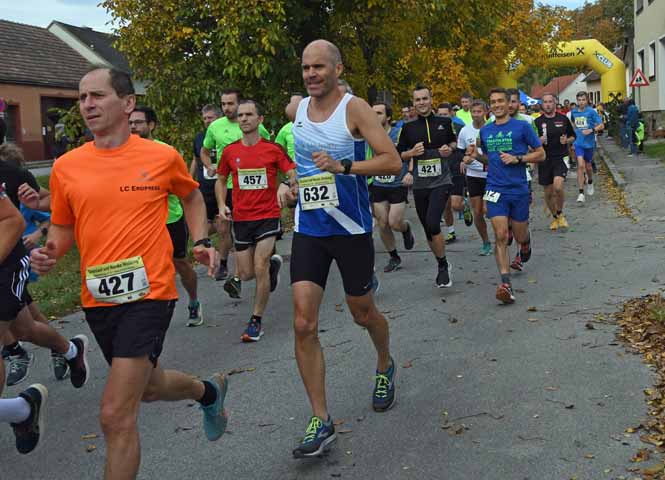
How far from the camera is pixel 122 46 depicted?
52.5 ft

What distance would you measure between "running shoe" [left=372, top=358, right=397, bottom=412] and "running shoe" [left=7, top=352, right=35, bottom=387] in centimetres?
276

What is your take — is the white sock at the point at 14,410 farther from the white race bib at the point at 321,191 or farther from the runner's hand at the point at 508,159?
the runner's hand at the point at 508,159

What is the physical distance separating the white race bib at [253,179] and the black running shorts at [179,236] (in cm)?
64

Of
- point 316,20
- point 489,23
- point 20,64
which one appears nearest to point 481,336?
point 316,20

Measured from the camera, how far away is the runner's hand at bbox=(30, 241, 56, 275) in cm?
391

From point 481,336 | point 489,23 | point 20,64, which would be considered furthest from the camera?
point 20,64

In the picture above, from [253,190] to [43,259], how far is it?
4.06m

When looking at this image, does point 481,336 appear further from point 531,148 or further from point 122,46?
point 122,46

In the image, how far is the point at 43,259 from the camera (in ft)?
12.8

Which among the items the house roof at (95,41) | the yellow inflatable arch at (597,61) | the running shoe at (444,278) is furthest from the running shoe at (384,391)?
the house roof at (95,41)

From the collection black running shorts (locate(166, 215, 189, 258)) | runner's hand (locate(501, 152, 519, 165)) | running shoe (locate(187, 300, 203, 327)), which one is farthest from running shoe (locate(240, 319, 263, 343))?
runner's hand (locate(501, 152, 519, 165))

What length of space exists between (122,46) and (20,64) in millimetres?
27882

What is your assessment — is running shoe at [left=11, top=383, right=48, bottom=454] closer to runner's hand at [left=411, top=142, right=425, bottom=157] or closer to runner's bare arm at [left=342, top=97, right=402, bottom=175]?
runner's bare arm at [left=342, top=97, right=402, bottom=175]

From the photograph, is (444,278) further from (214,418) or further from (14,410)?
(14,410)
